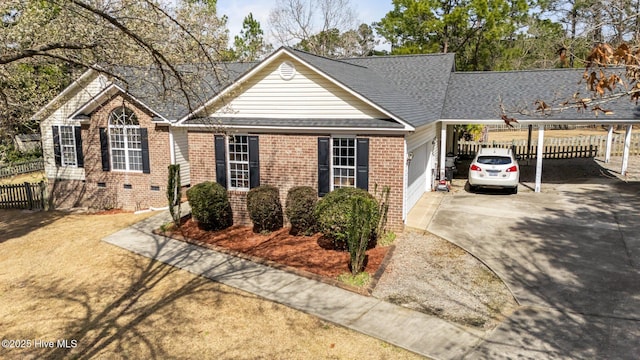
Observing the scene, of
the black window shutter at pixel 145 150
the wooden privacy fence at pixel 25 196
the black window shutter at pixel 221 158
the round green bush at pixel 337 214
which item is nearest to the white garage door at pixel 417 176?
the round green bush at pixel 337 214

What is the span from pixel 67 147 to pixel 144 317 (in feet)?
48.0

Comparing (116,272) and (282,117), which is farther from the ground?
(282,117)

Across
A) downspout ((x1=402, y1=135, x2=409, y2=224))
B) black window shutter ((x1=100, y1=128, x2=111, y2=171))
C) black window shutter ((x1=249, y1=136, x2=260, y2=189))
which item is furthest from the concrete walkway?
black window shutter ((x1=100, y1=128, x2=111, y2=171))

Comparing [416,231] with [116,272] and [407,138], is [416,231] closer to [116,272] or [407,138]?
[407,138]

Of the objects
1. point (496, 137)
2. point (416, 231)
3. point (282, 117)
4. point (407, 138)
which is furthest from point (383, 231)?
point (496, 137)

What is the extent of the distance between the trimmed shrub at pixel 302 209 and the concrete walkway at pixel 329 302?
2.32 meters

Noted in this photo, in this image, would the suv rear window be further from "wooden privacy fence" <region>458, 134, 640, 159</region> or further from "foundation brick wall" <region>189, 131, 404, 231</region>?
"wooden privacy fence" <region>458, 134, 640, 159</region>

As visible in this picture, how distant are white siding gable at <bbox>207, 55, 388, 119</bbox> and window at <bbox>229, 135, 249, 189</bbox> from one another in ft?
3.01

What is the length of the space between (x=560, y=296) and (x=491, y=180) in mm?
8774

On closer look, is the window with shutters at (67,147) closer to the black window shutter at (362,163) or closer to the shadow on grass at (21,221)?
the shadow on grass at (21,221)

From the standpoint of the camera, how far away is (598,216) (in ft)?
45.0

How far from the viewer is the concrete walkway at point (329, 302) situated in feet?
23.9

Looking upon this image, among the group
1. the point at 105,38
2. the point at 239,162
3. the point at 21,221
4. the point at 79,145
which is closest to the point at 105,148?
the point at 79,145

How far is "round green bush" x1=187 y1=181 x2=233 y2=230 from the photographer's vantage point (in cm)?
1370
